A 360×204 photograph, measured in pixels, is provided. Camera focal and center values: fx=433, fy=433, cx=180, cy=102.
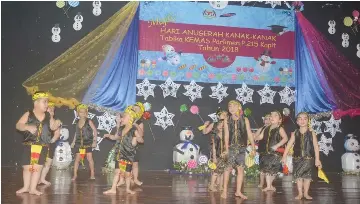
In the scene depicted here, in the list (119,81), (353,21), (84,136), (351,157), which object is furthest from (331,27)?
(84,136)

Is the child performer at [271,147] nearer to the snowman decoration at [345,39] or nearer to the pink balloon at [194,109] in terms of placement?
the pink balloon at [194,109]

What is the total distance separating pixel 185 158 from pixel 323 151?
3.68m

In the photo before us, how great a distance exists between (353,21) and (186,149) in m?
5.68

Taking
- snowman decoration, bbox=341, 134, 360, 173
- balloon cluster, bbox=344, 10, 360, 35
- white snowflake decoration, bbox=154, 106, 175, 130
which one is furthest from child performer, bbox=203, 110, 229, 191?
balloon cluster, bbox=344, 10, 360, 35

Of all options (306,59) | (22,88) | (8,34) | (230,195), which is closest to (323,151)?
(306,59)

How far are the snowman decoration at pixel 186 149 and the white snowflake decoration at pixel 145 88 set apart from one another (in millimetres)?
1222

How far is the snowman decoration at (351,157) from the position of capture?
1042 centimetres

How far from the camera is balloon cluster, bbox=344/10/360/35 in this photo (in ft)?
37.2

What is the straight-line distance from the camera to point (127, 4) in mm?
10195

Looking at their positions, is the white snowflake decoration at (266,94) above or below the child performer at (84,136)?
above

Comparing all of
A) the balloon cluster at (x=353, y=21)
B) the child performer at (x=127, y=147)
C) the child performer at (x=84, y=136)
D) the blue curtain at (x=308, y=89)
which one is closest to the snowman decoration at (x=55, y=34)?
the child performer at (x=84, y=136)

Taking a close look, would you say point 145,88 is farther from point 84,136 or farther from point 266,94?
point 266,94

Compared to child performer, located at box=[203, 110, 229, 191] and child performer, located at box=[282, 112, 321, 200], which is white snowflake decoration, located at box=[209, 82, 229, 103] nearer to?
child performer, located at box=[203, 110, 229, 191]

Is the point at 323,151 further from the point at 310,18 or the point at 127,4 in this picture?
the point at 127,4
